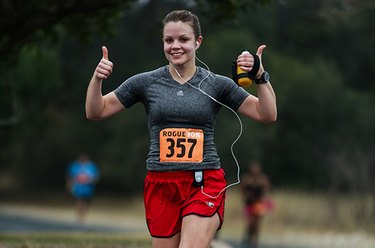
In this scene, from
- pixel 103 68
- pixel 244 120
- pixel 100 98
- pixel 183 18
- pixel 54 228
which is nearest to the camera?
pixel 103 68

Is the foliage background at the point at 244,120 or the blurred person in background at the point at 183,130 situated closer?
the blurred person in background at the point at 183,130

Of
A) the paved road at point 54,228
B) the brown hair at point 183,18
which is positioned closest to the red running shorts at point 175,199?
the brown hair at point 183,18

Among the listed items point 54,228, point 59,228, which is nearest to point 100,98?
point 59,228

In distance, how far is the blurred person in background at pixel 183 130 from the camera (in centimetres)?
700

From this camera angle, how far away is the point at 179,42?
7.04m

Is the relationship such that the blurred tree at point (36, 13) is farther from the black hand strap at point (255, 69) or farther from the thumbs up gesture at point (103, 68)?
the black hand strap at point (255, 69)

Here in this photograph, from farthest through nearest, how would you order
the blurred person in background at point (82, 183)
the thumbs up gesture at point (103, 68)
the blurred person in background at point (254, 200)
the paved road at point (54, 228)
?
1. the blurred person in background at point (82, 183)
2. the paved road at point (54, 228)
3. the blurred person in background at point (254, 200)
4. the thumbs up gesture at point (103, 68)

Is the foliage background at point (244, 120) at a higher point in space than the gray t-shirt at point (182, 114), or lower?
higher

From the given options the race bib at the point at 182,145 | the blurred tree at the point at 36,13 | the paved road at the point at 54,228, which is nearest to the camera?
the race bib at the point at 182,145

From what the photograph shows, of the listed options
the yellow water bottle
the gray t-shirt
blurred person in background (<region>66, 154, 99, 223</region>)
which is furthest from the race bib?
blurred person in background (<region>66, 154, 99, 223</region>)

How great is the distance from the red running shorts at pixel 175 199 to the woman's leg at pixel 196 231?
0.04 m

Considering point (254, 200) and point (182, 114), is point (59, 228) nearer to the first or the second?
point (254, 200)

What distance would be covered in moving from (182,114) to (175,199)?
55cm

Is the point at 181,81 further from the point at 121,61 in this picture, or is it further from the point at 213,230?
the point at 121,61
